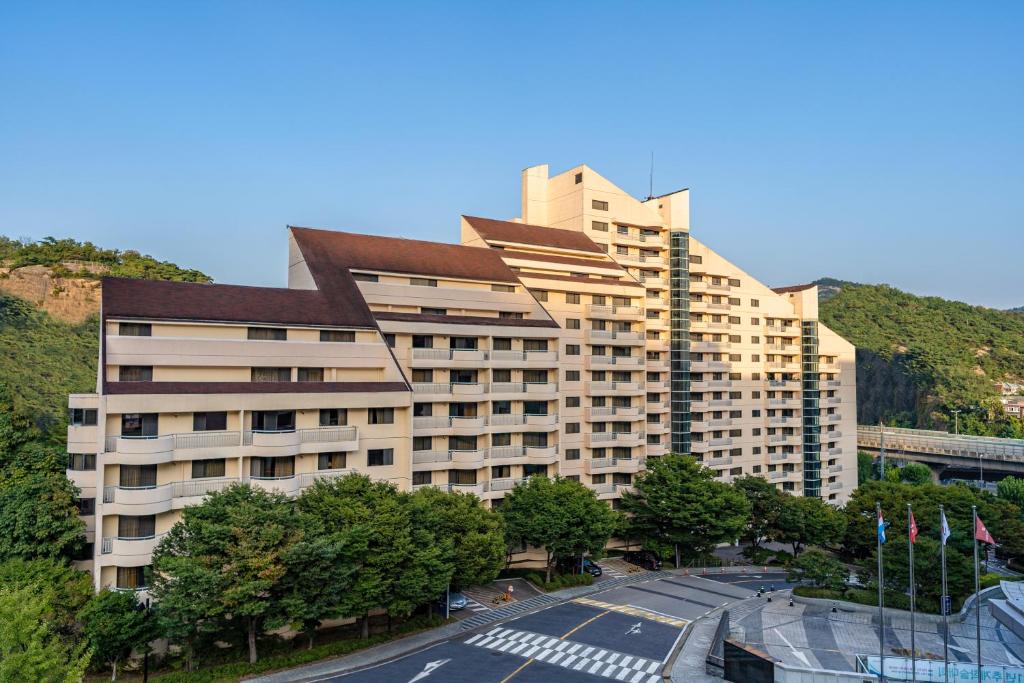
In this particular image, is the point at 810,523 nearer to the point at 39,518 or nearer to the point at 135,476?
the point at 135,476

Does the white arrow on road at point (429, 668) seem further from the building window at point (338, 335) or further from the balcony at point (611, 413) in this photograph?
the balcony at point (611, 413)

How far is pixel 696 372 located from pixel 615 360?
1688 cm

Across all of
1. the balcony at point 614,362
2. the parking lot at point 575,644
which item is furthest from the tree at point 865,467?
the parking lot at point 575,644

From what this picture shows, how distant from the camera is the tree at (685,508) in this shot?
6288 cm

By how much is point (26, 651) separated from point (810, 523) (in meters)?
66.5

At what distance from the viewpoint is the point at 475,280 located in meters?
62.4

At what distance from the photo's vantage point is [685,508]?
6272 centimetres

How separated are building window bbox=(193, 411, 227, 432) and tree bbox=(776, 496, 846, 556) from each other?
56135 millimetres

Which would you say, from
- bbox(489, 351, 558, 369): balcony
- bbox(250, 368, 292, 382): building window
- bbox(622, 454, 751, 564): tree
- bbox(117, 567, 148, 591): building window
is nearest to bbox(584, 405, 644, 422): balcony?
bbox(622, 454, 751, 564): tree

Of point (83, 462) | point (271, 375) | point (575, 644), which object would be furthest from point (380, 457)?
point (83, 462)

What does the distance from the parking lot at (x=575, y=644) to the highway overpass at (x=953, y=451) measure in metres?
88.2

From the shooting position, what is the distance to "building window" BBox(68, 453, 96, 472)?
146 ft

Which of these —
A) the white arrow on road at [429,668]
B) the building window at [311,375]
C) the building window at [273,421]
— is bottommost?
the white arrow on road at [429,668]

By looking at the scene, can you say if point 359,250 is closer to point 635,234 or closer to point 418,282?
point 418,282
